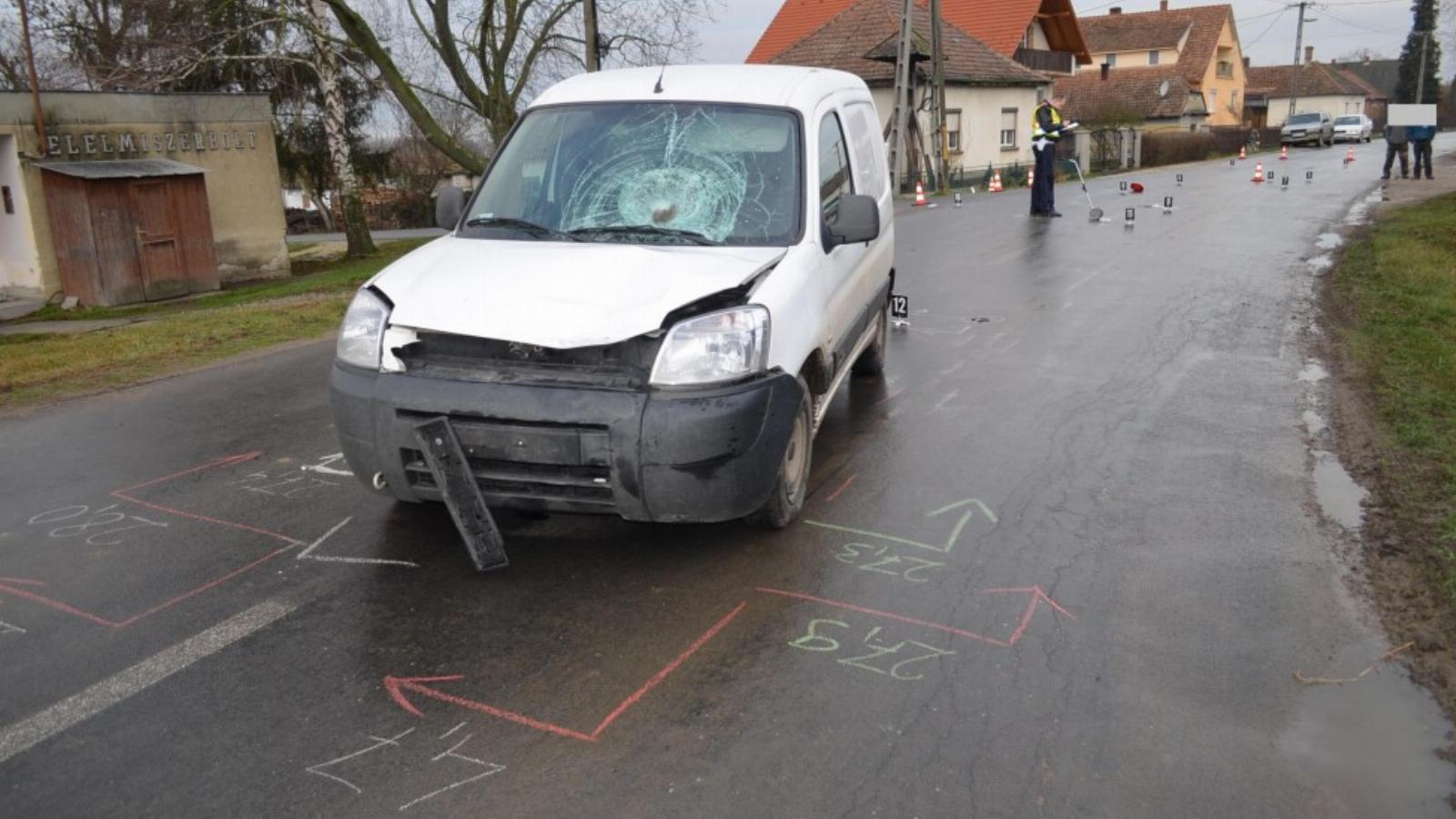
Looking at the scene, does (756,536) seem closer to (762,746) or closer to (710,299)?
(710,299)

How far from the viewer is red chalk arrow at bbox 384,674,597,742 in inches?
141

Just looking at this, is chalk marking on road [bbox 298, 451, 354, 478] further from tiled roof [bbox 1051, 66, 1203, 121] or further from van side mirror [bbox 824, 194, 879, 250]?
tiled roof [bbox 1051, 66, 1203, 121]

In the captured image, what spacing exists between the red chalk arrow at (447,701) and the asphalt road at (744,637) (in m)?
0.01

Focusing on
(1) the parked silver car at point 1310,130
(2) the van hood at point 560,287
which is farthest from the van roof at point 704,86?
(1) the parked silver car at point 1310,130

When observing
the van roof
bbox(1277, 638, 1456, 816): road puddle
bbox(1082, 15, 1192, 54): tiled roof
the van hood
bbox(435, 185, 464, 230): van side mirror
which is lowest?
bbox(1277, 638, 1456, 816): road puddle

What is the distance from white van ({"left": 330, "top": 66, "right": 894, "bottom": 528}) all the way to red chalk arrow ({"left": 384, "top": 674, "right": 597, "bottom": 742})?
0.90m

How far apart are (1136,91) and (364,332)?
64815 mm

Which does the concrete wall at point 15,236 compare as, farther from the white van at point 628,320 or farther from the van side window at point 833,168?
the van side window at point 833,168

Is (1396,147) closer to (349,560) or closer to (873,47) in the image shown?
(873,47)

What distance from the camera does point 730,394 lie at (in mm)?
4477

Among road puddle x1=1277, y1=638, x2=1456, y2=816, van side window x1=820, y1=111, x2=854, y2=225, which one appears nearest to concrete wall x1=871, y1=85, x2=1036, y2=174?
van side window x1=820, y1=111, x2=854, y2=225

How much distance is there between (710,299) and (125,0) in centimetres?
2825

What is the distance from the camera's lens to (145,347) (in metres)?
9.97

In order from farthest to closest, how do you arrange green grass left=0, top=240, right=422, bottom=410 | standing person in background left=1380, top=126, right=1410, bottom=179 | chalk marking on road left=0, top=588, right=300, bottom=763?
standing person in background left=1380, top=126, right=1410, bottom=179, green grass left=0, top=240, right=422, bottom=410, chalk marking on road left=0, top=588, right=300, bottom=763
